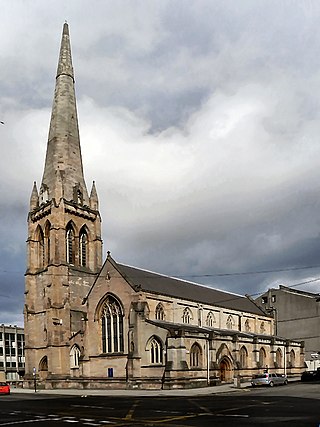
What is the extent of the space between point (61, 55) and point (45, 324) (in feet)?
126

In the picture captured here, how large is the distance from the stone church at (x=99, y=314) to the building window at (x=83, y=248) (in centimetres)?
13

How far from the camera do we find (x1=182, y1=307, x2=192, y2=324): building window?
61781 millimetres

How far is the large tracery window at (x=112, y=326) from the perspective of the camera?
5694 centimetres

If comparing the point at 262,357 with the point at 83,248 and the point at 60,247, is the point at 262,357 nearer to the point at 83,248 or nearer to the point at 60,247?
the point at 83,248

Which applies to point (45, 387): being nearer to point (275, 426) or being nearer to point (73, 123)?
point (73, 123)

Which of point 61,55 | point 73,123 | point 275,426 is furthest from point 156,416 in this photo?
point 61,55

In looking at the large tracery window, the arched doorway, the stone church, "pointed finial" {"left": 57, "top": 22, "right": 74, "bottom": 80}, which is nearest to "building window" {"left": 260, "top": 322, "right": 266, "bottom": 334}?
the stone church

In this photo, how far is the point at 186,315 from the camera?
62250mm

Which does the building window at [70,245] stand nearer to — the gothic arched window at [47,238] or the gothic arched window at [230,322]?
the gothic arched window at [47,238]

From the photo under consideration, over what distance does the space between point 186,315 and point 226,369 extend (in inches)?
313

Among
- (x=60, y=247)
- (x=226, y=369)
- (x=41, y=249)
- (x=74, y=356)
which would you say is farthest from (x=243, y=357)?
(x=41, y=249)

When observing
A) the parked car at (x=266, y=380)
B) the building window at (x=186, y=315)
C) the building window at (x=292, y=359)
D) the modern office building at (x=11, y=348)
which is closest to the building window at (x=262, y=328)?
the building window at (x=292, y=359)

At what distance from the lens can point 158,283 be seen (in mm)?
62188

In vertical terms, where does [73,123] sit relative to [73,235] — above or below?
above
